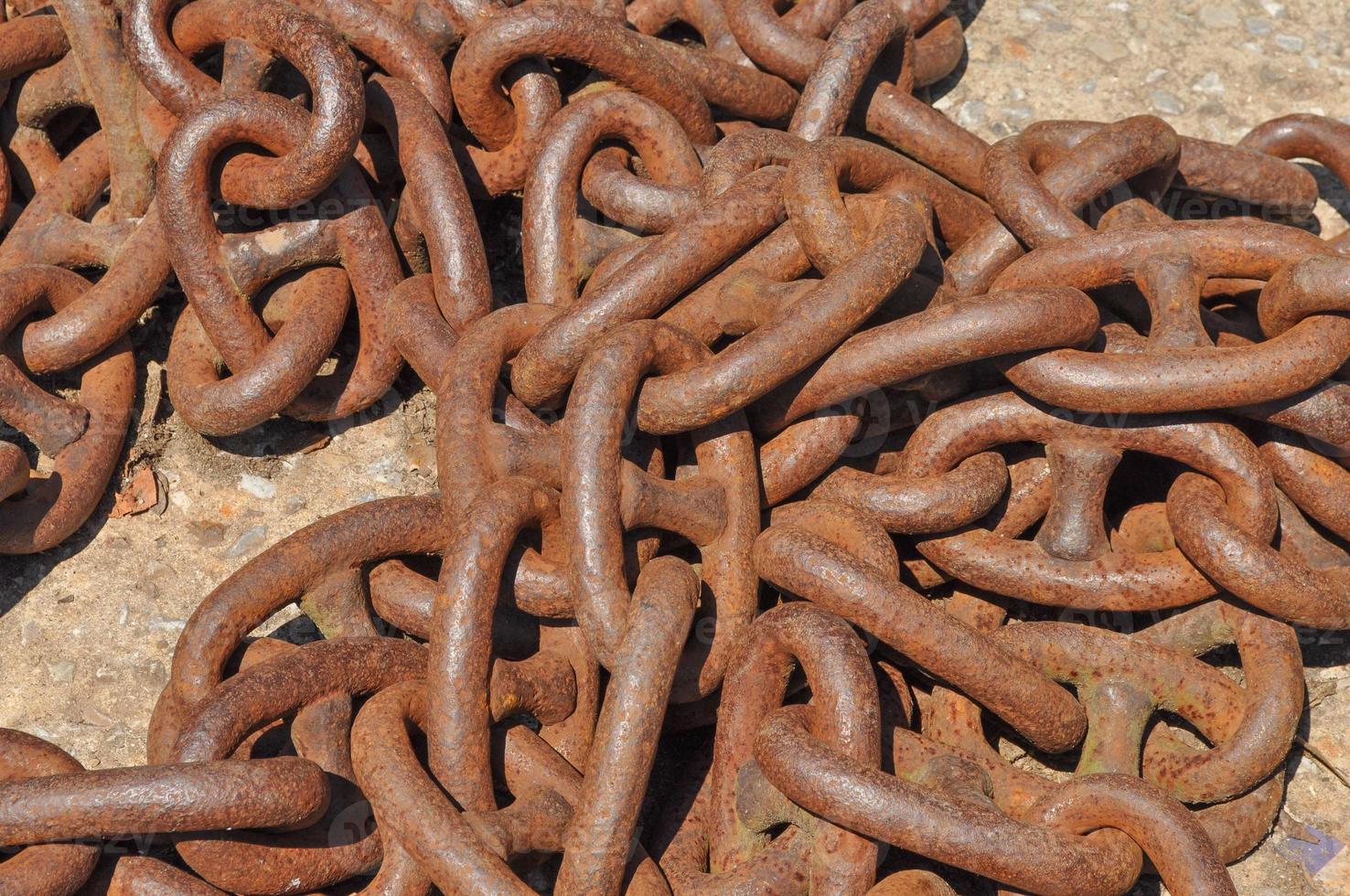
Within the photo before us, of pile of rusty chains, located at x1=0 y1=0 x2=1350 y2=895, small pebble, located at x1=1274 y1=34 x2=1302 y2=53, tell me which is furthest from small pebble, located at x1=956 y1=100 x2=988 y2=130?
small pebble, located at x1=1274 y1=34 x2=1302 y2=53

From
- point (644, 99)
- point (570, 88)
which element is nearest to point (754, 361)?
point (644, 99)

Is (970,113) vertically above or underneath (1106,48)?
underneath

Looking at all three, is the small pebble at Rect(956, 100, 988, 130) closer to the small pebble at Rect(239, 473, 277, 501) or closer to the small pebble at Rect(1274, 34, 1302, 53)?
A: the small pebble at Rect(1274, 34, 1302, 53)

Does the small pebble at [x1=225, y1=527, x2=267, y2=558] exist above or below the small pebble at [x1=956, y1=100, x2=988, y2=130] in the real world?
below

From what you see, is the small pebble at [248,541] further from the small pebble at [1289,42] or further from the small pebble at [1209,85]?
the small pebble at [1289,42]

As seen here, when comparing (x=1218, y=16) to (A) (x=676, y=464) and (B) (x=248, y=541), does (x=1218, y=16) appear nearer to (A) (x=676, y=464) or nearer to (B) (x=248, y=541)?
(A) (x=676, y=464)

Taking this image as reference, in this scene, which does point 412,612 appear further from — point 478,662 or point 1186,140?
point 1186,140

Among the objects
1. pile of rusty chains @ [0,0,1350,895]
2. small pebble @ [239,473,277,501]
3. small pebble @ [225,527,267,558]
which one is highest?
pile of rusty chains @ [0,0,1350,895]

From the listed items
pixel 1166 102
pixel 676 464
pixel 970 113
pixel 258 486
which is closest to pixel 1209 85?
pixel 1166 102
